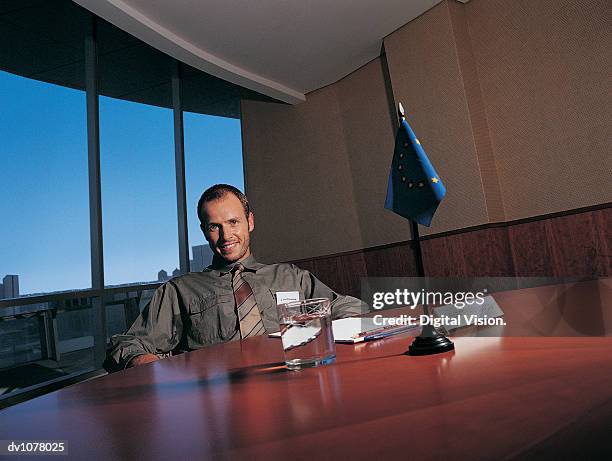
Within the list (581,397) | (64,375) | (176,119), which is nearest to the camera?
(581,397)

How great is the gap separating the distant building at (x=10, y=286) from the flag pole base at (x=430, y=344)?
3.59 metres

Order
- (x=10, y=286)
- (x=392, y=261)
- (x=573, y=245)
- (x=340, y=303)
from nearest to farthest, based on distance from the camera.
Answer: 1. (x=340, y=303)
2. (x=10, y=286)
3. (x=573, y=245)
4. (x=392, y=261)

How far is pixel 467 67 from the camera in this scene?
4.23 metres

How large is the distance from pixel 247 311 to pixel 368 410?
1144 mm

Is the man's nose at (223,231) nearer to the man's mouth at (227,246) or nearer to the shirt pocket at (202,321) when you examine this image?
the man's mouth at (227,246)

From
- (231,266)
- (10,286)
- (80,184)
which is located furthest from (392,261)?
(231,266)

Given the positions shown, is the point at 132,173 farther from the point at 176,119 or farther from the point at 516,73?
the point at 516,73

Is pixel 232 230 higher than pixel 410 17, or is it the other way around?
pixel 410 17

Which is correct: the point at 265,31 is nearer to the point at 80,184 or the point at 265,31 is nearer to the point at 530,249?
the point at 80,184

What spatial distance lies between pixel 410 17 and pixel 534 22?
1039 mm

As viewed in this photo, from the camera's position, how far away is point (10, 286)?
3.62 meters

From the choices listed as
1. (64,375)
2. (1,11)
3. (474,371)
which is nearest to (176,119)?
(1,11)

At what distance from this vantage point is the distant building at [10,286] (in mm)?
3570

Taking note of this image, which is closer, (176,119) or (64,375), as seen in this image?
(64,375)
